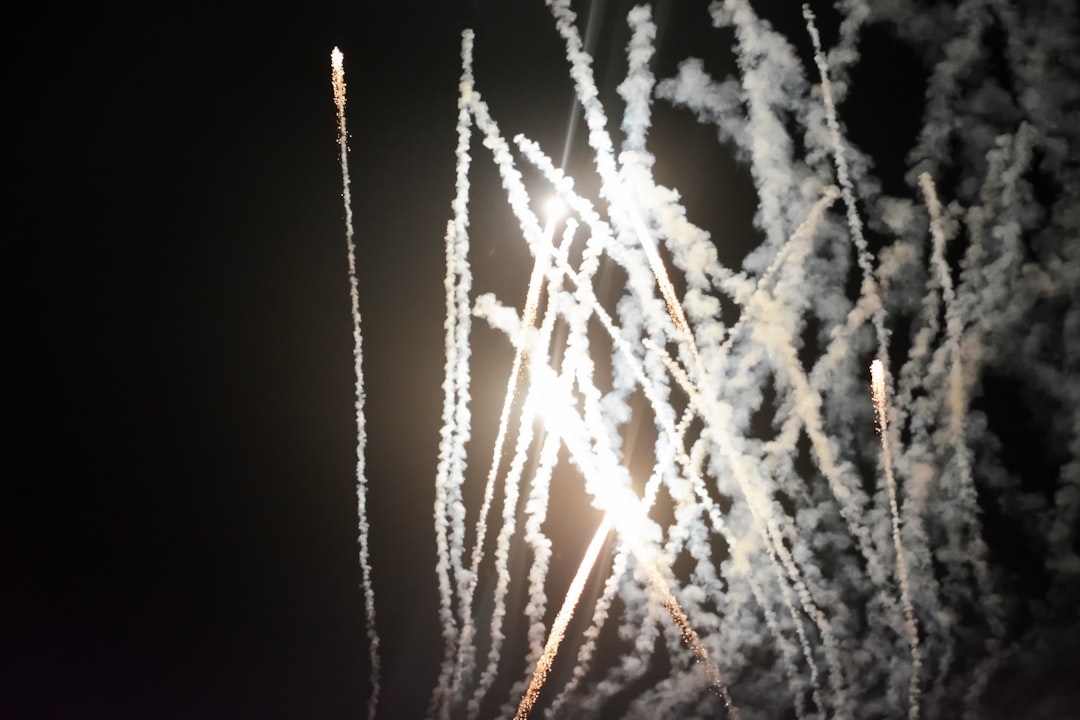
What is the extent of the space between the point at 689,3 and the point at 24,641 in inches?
81.5

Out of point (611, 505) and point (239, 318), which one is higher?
point (239, 318)

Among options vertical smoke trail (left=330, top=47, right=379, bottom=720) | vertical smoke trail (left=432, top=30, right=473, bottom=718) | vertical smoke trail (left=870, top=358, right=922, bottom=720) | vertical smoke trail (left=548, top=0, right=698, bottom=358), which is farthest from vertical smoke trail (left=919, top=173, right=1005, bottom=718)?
vertical smoke trail (left=330, top=47, right=379, bottom=720)

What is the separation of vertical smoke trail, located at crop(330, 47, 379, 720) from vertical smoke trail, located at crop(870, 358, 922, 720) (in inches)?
42.5

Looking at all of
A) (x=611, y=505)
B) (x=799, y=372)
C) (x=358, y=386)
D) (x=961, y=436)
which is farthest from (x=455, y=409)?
(x=961, y=436)

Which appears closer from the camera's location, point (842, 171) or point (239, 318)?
point (842, 171)

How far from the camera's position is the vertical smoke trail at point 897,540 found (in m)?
1.20

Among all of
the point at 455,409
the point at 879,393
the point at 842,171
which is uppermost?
the point at 842,171

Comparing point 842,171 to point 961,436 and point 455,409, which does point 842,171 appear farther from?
point 455,409

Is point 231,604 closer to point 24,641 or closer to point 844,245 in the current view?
point 24,641

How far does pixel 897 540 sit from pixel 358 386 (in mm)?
1187

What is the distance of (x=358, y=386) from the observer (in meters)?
1.30

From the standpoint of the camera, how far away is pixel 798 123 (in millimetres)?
1168

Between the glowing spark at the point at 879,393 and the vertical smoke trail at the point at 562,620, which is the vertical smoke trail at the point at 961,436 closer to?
the glowing spark at the point at 879,393

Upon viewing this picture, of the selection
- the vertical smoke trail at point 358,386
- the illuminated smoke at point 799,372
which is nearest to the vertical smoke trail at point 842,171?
the illuminated smoke at point 799,372
